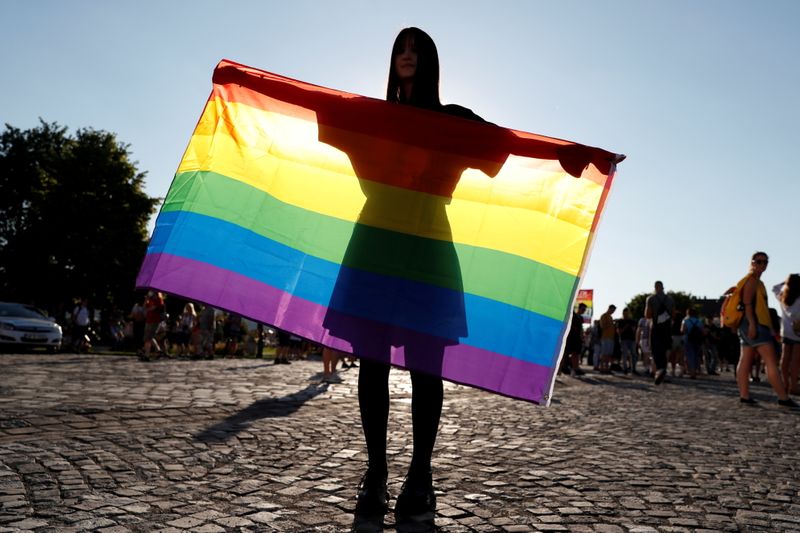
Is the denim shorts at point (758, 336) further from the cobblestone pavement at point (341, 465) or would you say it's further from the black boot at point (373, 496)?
the black boot at point (373, 496)

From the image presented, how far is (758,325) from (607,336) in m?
10.2

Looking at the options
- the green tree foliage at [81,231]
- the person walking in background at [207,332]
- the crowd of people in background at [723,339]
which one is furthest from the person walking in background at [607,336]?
the green tree foliage at [81,231]

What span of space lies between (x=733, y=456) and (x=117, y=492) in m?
4.21

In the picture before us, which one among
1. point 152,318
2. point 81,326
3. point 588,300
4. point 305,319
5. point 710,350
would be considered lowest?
point 81,326

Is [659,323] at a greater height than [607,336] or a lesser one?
greater

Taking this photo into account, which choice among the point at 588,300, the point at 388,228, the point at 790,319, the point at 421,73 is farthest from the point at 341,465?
the point at 588,300

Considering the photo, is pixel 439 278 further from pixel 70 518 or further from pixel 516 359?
pixel 70 518

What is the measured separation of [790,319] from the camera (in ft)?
34.4

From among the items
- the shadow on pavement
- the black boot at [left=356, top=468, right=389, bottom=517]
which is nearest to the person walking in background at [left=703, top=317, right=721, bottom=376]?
the shadow on pavement

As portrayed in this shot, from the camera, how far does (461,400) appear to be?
9.01m

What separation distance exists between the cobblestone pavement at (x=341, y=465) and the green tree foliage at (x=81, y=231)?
116ft

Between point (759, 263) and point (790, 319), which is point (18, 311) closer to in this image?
point (759, 263)

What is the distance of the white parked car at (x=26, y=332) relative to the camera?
2062 cm

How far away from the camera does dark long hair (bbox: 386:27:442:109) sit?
3559 mm
